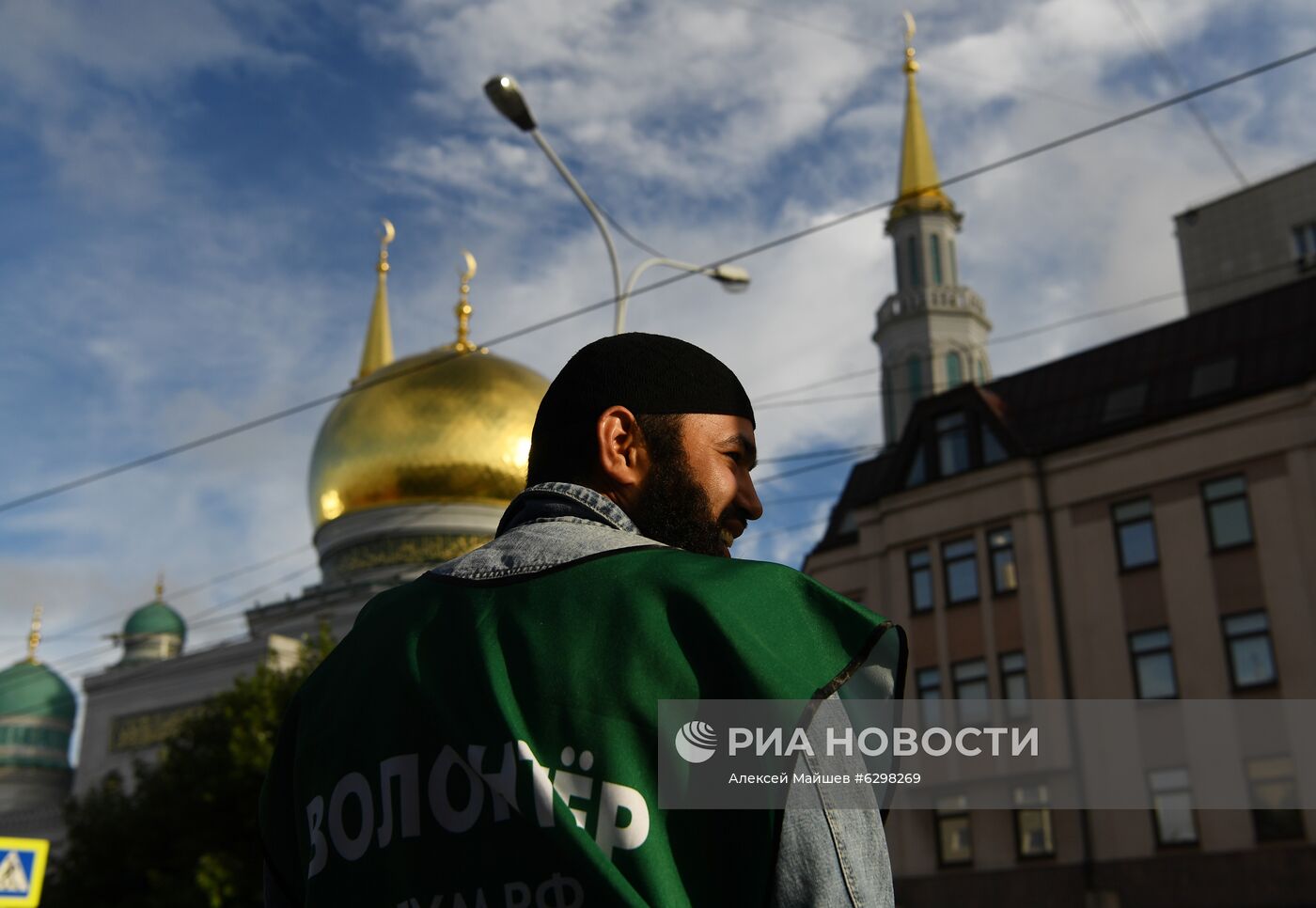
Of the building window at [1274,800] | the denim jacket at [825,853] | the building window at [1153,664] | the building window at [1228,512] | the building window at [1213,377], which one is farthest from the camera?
the building window at [1213,377]

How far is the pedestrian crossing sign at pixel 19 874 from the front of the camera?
41.7 ft

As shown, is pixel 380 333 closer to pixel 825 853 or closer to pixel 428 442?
pixel 428 442

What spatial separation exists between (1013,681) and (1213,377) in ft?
21.5

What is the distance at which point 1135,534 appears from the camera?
25.0 m

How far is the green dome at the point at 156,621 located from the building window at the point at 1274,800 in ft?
148

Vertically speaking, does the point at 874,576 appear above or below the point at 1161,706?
above

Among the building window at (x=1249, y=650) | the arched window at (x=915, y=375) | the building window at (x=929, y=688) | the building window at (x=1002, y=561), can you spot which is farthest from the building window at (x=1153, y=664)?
the arched window at (x=915, y=375)

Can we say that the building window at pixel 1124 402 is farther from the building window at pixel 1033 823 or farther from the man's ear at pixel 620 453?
the man's ear at pixel 620 453

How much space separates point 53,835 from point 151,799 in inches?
998

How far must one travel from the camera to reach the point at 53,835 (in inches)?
1827

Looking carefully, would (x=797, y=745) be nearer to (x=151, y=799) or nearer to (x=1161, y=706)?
(x=1161, y=706)

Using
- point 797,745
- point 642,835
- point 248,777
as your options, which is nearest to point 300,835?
point 642,835

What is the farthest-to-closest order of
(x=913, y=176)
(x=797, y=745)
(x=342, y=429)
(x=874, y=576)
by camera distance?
(x=913, y=176)
(x=342, y=429)
(x=874, y=576)
(x=797, y=745)

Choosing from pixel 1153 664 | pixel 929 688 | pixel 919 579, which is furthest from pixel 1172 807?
pixel 919 579
